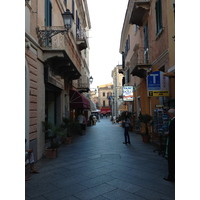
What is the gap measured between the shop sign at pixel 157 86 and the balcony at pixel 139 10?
4880 millimetres

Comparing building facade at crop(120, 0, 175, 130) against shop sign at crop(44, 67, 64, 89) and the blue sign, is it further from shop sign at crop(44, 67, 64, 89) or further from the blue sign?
shop sign at crop(44, 67, 64, 89)

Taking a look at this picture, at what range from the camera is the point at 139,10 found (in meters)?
12.1

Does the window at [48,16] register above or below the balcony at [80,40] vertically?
below

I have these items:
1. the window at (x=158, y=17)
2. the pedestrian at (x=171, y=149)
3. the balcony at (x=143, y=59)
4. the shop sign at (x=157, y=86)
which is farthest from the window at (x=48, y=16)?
the pedestrian at (x=171, y=149)

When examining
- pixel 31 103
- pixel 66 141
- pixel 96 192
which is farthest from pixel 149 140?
pixel 96 192

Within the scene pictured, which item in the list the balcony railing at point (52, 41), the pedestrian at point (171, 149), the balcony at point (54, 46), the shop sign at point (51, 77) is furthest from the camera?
the shop sign at point (51, 77)

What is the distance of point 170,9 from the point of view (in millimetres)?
8109

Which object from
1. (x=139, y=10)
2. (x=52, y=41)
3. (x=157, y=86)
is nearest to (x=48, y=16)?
(x=52, y=41)

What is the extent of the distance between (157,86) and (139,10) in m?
5.74

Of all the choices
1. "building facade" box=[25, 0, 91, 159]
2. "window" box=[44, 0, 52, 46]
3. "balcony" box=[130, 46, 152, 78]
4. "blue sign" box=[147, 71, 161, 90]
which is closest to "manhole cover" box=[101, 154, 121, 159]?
"building facade" box=[25, 0, 91, 159]

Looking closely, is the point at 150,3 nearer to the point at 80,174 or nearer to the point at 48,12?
the point at 48,12

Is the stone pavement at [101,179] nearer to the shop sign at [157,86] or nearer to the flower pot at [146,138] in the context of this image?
the shop sign at [157,86]

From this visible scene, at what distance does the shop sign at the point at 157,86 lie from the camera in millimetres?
8398

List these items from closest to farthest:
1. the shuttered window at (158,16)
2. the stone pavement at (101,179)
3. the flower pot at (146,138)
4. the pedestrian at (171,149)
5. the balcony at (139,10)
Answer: the stone pavement at (101,179), the pedestrian at (171,149), the shuttered window at (158,16), the flower pot at (146,138), the balcony at (139,10)
